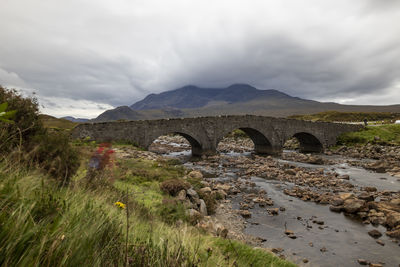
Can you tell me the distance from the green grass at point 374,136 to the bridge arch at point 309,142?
13.2 ft

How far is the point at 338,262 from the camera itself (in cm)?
643

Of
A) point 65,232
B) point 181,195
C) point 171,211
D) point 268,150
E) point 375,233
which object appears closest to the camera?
point 65,232

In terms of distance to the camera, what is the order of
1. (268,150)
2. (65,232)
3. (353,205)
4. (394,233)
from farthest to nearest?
(268,150) → (353,205) → (394,233) → (65,232)

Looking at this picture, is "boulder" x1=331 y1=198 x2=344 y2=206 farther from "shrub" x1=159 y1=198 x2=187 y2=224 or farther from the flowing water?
"shrub" x1=159 y1=198 x2=187 y2=224

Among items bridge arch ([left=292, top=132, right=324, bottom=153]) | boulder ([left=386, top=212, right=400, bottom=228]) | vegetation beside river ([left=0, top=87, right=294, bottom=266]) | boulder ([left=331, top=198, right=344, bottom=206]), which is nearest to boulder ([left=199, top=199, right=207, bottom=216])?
vegetation beside river ([left=0, top=87, right=294, bottom=266])

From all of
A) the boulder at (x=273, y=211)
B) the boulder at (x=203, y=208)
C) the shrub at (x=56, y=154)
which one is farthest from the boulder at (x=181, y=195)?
the boulder at (x=273, y=211)

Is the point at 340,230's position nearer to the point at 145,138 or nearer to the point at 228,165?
the point at 228,165

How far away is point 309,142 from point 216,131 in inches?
819

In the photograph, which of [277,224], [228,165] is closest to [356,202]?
[277,224]

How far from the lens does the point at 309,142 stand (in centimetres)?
3941

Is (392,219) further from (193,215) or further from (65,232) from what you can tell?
(65,232)

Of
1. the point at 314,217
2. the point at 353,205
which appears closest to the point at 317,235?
the point at 314,217

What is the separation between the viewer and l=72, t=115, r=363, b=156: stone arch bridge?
71.4ft

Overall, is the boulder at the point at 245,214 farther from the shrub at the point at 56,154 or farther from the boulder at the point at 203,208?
the shrub at the point at 56,154
